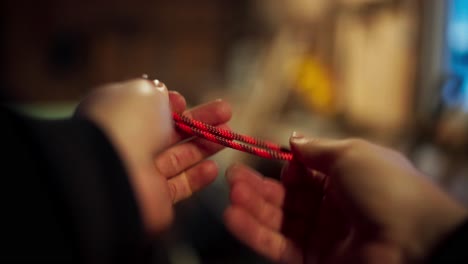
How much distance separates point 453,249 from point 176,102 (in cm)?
25

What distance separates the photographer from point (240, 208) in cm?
49

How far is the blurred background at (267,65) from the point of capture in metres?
1.08

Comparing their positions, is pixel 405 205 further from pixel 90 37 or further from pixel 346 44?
pixel 90 37

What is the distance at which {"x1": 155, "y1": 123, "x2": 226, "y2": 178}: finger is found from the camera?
0.46 meters

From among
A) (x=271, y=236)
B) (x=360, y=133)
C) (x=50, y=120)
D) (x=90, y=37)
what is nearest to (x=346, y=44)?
(x=360, y=133)

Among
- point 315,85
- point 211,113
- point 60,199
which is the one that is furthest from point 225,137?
point 315,85

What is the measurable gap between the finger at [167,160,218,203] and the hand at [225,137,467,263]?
1.0 inches

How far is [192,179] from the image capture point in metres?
0.51

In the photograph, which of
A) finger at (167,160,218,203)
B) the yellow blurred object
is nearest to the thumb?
finger at (167,160,218,203)

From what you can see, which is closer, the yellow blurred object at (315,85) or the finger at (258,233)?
the finger at (258,233)

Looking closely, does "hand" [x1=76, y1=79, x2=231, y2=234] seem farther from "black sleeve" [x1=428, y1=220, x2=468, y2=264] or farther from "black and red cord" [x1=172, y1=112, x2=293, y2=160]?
"black sleeve" [x1=428, y1=220, x2=468, y2=264]

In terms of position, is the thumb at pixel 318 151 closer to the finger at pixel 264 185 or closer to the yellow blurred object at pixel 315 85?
the finger at pixel 264 185

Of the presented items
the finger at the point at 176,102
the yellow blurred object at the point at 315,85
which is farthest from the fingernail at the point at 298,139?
the yellow blurred object at the point at 315,85

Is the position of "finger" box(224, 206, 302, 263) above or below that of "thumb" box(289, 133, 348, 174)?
below
